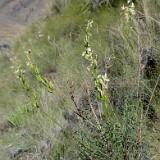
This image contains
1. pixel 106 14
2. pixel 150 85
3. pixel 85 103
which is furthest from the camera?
pixel 106 14

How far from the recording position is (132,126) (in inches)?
102

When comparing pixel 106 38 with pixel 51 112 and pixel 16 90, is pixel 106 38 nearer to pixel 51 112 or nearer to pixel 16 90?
pixel 51 112

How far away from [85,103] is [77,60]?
53.5 inches

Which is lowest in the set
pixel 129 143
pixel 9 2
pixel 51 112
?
pixel 9 2

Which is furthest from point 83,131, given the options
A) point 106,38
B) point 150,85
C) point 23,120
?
point 106,38

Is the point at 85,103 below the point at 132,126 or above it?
below

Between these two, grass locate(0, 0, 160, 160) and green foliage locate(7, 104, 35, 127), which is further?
green foliage locate(7, 104, 35, 127)

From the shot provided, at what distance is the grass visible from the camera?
2.59 meters

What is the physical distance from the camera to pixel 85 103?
147 inches

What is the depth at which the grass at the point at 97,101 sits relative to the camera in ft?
8.50

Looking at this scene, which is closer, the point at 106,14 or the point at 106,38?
the point at 106,38

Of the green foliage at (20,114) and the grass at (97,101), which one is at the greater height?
the grass at (97,101)

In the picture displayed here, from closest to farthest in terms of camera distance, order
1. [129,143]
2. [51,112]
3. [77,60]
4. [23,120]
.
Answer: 1. [129,143]
2. [51,112]
3. [23,120]
4. [77,60]

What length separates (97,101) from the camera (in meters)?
3.04
